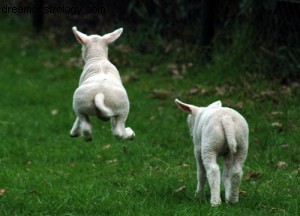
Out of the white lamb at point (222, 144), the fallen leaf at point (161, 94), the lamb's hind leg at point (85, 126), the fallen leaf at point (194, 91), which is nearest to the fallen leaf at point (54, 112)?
the fallen leaf at point (161, 94)

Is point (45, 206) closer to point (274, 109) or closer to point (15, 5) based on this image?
point (274, 109)

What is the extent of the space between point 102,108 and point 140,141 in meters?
3.24

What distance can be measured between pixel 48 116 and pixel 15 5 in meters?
6.62

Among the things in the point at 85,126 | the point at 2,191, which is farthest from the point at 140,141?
the point at 85,126

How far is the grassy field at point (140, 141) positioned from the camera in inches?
217

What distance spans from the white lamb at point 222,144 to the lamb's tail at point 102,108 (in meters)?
0.84

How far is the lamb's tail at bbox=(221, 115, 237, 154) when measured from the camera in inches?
196

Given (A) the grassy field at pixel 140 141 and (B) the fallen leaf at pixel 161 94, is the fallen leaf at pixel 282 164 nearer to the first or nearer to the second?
(A) the grassy field at pixel 140 141

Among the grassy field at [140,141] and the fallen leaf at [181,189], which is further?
the fallen leaf at [181,189]

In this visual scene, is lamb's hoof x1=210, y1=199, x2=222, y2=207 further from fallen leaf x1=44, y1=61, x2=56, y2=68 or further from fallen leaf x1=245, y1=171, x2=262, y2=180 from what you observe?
fallen leaf x1=44, y1=61, x2=56, y2=68

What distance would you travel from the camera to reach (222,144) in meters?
5.07

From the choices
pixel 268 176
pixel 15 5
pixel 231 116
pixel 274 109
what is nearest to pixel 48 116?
pixel 274 109

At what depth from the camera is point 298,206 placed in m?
5.37

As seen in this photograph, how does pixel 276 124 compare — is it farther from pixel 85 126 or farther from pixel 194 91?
pixel 85 126
